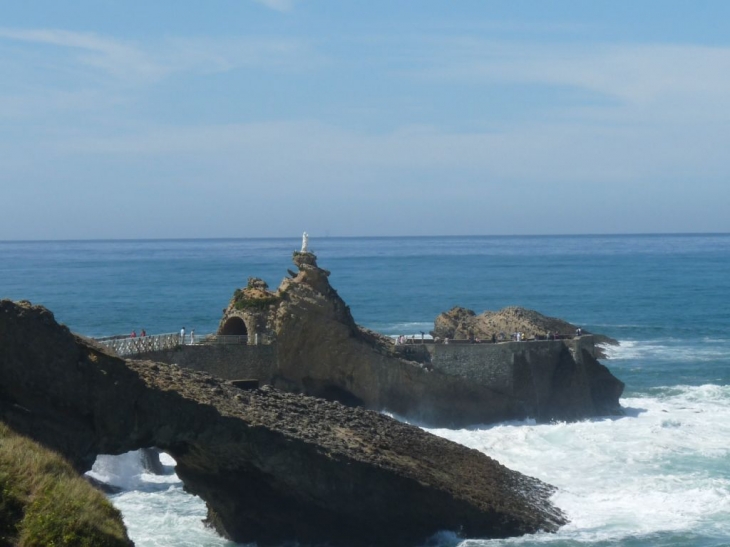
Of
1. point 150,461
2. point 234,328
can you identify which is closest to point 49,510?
point 150,461

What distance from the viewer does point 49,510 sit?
653 inches

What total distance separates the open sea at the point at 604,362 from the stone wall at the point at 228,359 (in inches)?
123

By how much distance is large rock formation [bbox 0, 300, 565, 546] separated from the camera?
22406 mm

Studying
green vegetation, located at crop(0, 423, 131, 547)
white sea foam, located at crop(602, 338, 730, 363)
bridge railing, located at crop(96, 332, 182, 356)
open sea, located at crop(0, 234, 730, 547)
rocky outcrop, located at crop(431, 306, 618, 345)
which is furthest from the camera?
white sea foam, located at crop(602, 338, 730, 363)

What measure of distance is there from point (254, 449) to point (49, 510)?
8.68 m

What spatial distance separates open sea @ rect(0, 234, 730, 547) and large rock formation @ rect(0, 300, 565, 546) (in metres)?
0.94

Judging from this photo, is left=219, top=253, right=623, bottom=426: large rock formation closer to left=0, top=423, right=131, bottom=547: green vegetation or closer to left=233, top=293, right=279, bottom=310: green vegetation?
left=233, top=293, right=279, bottom=310: green vegetation

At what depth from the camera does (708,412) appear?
42.1 meters

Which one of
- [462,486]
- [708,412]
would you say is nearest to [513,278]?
[708,412]

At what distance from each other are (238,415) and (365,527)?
12.8ft

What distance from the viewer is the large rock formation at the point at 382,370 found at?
37.7 meters

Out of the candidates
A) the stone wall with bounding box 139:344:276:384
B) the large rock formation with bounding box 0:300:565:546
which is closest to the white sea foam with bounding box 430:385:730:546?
the large rock formation with bounding box 0:300:565:546

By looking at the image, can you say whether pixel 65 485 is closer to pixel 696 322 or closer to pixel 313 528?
pixel 313 528

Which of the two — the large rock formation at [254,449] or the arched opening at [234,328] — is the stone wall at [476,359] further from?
the large rock formation at [254,449]
